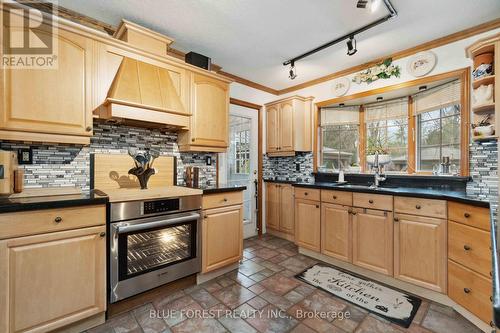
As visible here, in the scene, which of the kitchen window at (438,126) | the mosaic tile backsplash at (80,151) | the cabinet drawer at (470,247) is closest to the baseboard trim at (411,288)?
the cabinet drawer at (470,247)

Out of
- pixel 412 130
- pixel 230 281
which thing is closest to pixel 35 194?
pixel 230 281

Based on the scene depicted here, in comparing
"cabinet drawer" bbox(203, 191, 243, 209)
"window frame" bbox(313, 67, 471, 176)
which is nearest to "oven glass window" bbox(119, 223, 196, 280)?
"cabinet drawer" bbox(203, 191, 243, 209)

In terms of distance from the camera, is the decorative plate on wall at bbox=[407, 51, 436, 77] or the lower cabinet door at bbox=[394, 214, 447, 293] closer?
the lower cabinet door at bbox=[394, 214, 447, 293]

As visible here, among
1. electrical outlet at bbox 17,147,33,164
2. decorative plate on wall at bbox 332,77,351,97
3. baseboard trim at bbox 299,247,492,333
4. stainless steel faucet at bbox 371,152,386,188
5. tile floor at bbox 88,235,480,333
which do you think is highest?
decorative plate on wall at bbox 332,77,351,97

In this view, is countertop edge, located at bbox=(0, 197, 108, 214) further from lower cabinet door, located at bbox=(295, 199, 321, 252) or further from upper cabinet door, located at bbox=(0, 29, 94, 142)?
lower cabinet door, located at bbox=(295, 199, 321, 252)

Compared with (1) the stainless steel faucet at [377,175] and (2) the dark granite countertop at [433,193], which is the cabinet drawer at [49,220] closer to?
(2) the dark granite countertop at [433,193]

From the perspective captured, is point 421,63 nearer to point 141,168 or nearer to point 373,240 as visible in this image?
point 373,240

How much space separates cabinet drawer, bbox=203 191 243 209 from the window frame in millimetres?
1564

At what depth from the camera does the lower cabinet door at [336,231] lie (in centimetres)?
258

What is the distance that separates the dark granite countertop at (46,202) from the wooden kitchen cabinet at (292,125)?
261 centimetres

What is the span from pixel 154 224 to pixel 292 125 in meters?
2.47

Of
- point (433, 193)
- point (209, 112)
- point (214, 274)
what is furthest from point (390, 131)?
point (214, 274)

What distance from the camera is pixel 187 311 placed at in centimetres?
191

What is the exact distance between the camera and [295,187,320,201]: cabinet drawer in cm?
288
